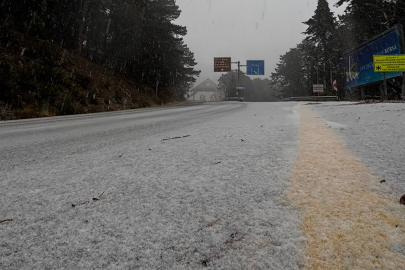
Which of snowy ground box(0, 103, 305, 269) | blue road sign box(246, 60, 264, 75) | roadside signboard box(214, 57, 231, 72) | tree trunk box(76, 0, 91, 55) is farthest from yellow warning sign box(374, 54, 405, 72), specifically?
roadside signboard box(214, 57, 231, 72)

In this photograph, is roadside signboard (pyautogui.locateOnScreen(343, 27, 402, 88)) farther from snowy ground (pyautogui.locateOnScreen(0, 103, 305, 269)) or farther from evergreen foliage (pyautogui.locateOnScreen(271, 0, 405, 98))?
snowy ground (pyautogui.locateOnScreen(0, 103, 305, 269))

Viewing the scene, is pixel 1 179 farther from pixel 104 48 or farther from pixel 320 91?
pixel 320 91

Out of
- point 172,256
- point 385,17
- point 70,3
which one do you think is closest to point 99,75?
point 70,3

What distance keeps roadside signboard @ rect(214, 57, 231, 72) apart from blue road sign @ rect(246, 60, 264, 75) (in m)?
3.14

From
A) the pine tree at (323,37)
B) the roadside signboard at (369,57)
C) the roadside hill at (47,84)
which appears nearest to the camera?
the roadside hill at (47,84)

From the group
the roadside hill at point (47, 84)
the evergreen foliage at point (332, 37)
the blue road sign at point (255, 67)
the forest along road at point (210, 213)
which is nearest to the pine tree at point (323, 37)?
the evergreen foliage at point (332, 37)

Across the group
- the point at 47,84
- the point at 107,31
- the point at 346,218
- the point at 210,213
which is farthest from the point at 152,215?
the point at 107,31

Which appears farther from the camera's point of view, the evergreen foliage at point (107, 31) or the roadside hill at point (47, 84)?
the evergreen foliage at point (107, 31)

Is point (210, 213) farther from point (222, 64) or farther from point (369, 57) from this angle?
point (222, 64)

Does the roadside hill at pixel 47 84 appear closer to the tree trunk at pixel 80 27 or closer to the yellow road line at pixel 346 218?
the tree trunk at pixel 80 27

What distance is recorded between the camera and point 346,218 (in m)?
0.82

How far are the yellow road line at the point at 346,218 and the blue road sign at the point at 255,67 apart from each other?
3757 cm

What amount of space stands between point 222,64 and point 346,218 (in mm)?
39947

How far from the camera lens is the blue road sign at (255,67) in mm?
37062
